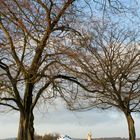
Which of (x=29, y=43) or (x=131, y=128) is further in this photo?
(x=131, y=128)

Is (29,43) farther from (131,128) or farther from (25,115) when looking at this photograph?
(131,128)

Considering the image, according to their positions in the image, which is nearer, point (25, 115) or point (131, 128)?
→ point (25, 115)

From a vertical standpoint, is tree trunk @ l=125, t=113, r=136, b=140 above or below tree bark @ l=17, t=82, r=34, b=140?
above

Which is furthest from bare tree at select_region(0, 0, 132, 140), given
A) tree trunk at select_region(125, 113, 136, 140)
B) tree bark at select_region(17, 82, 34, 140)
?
tree trunk at select_region(125, 113, 136, 140)

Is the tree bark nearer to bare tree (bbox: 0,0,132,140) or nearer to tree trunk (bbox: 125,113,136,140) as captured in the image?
bare tree (bbox: 0,0,132,140)

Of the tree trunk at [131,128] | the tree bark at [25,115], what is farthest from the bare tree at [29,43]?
the tree trunk at [131,128]

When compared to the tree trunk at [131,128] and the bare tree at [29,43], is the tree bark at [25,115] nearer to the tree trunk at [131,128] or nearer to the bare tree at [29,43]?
the bare tree at [29,43]

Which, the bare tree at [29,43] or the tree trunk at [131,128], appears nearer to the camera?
the bare tree at [29,43]

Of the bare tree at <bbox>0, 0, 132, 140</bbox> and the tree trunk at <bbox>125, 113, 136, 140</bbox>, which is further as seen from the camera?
the tree trunk at <bbox>125, 113, 136, 140</bbox>

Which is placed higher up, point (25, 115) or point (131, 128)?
point (131, 128)

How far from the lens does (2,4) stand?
650 inches

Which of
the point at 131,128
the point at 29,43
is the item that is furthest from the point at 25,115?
the point at 131,128

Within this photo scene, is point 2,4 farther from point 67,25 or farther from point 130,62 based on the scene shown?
point 130,62

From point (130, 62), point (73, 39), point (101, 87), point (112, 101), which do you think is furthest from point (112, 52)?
point (73, 39)
